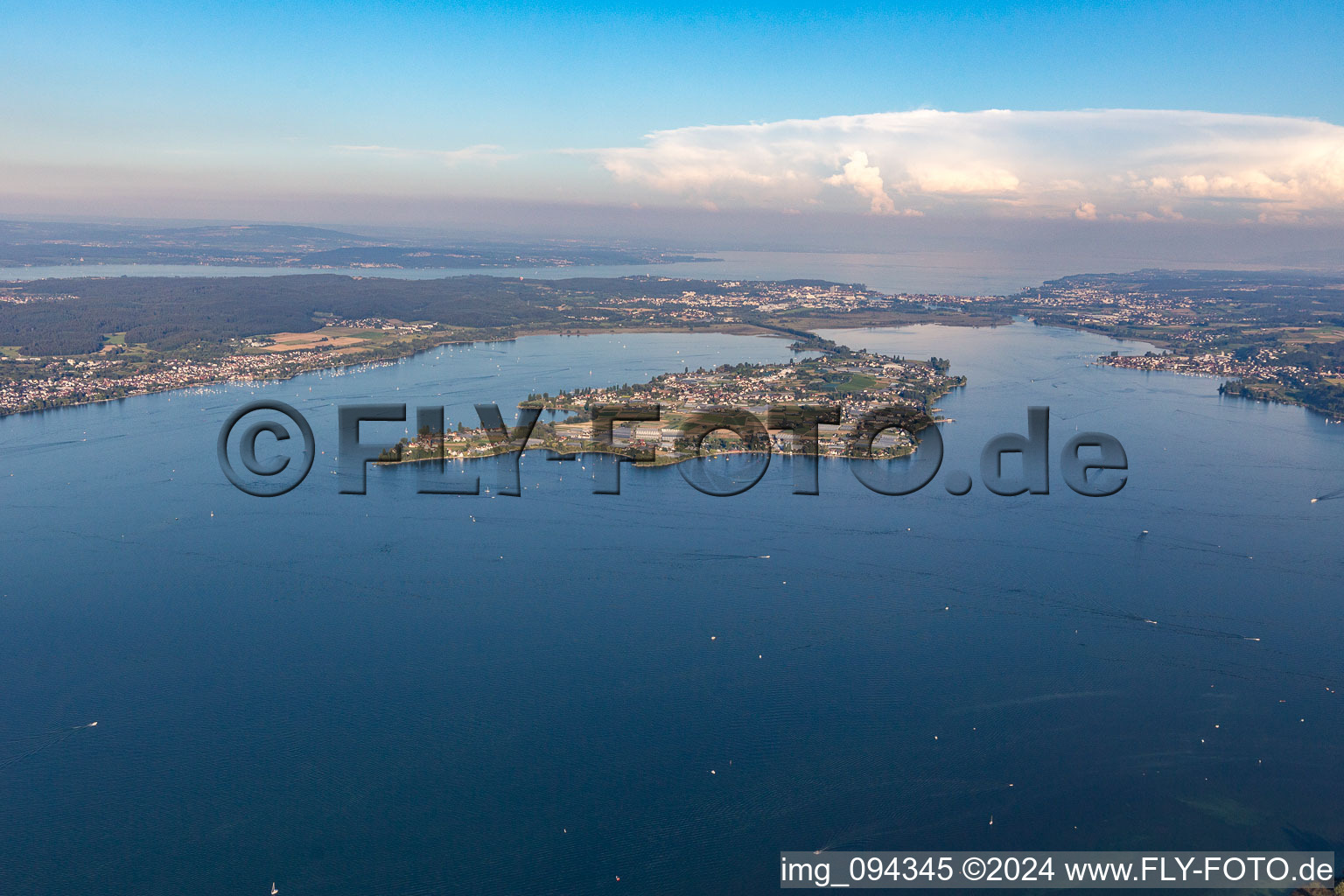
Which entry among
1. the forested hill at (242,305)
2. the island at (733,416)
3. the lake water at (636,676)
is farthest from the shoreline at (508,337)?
the island at (733,416)

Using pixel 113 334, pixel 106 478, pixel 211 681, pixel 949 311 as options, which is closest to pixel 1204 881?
pixel 211 681

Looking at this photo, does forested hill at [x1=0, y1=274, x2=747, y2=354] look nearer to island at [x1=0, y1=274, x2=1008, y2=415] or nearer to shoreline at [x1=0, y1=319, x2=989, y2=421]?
island at [x1=0, y1=274, x2=1008, y2=415]

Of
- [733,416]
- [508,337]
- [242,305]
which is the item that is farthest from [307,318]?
[733,416]

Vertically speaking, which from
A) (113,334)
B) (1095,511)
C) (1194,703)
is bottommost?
(1194,703)

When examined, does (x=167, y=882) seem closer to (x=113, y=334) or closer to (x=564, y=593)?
(x=564, y=593)

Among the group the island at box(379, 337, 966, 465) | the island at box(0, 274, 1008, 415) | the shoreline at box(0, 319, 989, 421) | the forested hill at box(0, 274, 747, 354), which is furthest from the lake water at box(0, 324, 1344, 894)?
the forested hill at box(0, 274, 747, 354)

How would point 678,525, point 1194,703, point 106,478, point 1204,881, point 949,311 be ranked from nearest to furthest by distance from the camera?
point 1204,881 → point 1194,703 → point 678,525 → point 106,478 → point 949,311
